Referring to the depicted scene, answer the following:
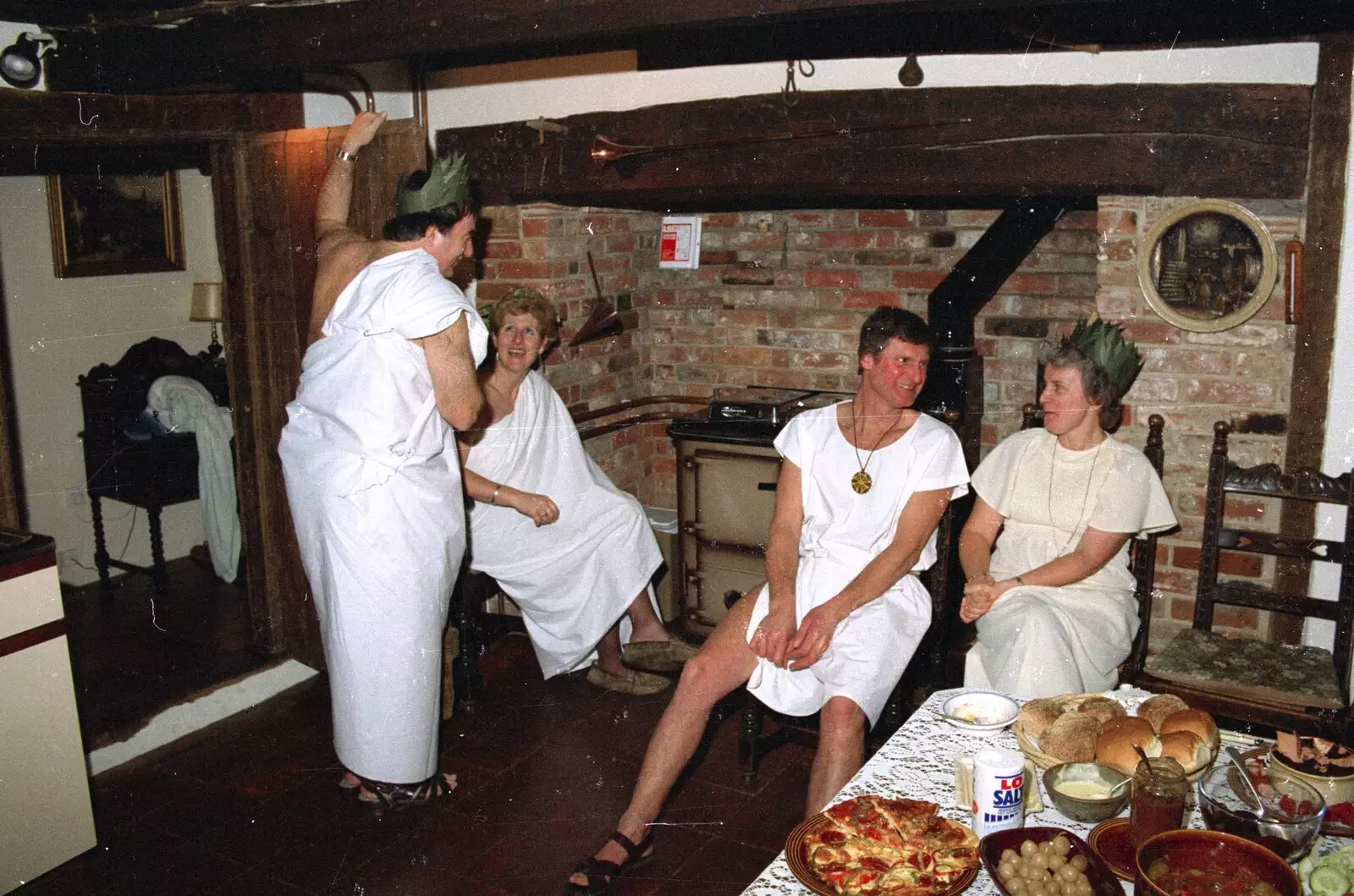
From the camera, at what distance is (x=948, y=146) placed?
3.59 meters

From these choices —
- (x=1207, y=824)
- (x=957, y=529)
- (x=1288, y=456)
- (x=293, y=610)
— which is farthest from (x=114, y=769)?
(x=1288, y=456)

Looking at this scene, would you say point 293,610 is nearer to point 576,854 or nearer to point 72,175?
point 576,854

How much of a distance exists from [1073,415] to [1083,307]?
1.31 meters

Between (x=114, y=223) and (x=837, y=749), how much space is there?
14.9 feet

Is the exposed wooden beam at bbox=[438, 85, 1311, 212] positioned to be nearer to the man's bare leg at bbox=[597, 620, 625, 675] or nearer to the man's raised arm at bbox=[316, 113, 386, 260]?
the man's raised arm at bbox=[316, 113, 386, 260]

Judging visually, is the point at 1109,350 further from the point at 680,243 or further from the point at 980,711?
the point at 680,243

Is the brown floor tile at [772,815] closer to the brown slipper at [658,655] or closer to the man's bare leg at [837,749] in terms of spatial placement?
the man's bare leg at [837,749]

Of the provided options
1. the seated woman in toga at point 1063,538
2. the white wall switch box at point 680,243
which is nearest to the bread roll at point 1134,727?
the seated woman in toga at point 1063,538

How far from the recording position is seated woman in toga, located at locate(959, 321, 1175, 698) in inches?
123

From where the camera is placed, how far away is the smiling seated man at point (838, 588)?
2912mm

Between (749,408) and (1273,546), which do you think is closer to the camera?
(1273,546)

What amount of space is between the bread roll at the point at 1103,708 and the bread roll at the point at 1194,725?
78 millimetres

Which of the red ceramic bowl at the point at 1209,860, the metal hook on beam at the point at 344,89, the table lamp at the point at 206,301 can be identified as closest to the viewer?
the red ceramic bowl at the point at 1209,860

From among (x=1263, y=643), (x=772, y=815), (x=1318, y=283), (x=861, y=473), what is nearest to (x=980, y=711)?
(x=861, y=473)
